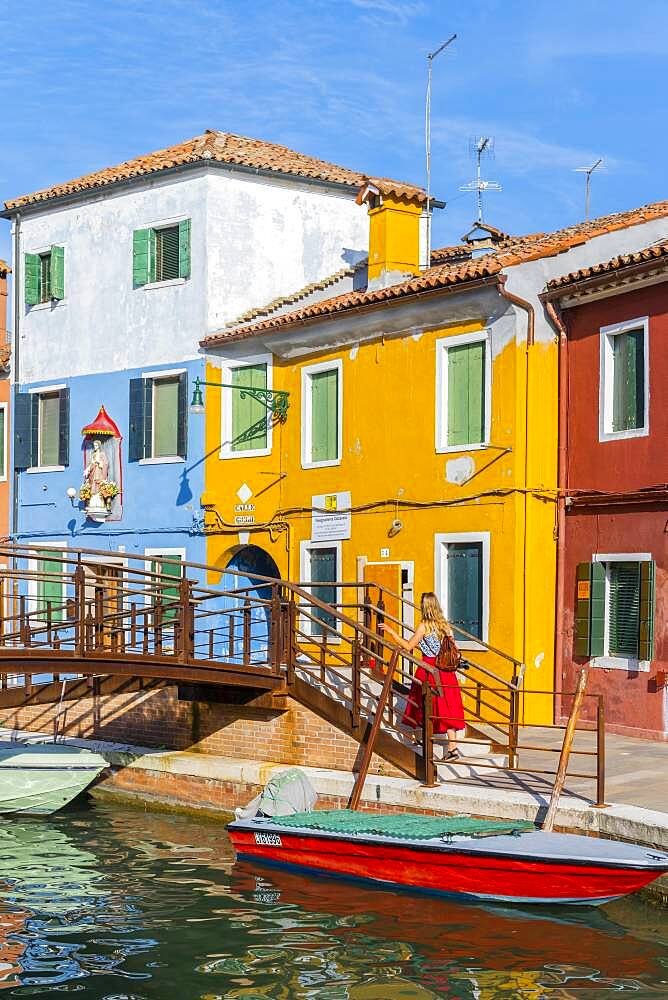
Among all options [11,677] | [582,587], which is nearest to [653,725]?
[582,587]

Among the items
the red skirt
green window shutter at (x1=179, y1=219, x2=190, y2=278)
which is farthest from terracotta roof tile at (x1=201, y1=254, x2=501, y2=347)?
the red skirt

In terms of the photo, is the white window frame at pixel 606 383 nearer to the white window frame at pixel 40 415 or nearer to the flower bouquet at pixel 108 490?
the flower bouquet at pixel 108 490

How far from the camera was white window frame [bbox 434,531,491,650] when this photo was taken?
20.1 metres

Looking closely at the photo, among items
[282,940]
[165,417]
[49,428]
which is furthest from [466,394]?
[282,940]

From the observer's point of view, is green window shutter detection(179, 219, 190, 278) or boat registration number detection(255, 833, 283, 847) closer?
boat registration number detection(255, 833, 283, 847)

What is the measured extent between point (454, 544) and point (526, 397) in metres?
2.40

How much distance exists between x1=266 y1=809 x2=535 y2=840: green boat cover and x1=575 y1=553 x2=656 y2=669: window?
18.1ft

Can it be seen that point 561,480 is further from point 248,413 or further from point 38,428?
point 38,428

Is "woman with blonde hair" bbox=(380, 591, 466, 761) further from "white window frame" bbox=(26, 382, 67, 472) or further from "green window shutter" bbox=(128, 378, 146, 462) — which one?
"white window frame" bbox=(26, 382, 67, 472)

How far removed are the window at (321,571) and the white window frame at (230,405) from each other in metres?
1.96

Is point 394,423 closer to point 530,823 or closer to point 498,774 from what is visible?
point 498,774

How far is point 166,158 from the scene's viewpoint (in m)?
25.9

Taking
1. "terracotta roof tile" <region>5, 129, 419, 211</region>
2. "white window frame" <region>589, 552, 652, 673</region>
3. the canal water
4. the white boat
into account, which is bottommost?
the canal water

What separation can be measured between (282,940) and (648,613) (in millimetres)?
8371
